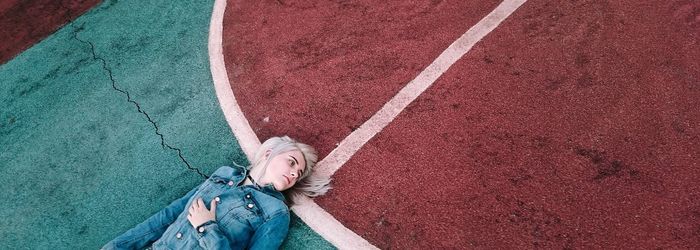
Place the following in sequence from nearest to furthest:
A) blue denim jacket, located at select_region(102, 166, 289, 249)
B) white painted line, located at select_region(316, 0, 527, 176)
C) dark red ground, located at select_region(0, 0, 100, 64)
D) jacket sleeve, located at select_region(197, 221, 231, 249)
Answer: jacket sleeve, located at select_region(197, 221, 231, 249) → blue denim jacket, located at select_region(102, 166, 289, 249) → white painted line, located at select_region(316, 0, 527, 176) → dark red ground, located at select_region(0, 0, 100, 64)

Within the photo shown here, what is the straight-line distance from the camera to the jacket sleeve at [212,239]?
3.93m

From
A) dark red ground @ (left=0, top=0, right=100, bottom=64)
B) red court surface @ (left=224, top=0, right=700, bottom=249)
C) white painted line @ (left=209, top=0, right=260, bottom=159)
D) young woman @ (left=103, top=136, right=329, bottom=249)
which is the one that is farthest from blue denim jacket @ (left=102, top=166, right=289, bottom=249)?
dark red ground @ (left=0, top=0, right=100, bottom=64)

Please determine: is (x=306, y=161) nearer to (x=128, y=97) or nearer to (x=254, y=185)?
(x=254, y=185)

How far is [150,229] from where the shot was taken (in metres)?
4.29

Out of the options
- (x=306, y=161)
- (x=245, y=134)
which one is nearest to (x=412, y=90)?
(x=306, y=161)

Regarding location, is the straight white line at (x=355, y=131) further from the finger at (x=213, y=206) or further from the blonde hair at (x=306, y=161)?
the finger at (x=213, y=206)

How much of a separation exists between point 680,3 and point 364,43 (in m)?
3.28

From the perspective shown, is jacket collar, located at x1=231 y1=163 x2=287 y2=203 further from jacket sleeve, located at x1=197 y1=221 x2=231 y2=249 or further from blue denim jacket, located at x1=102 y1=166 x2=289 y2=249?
jacket sleeve, located at x1=197 y1=221 x2=231 y2=249

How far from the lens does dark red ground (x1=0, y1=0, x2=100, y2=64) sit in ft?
21.9

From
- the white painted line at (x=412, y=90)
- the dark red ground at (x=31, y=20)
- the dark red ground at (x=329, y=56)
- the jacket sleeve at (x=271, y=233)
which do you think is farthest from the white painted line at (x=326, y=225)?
the dark red ground at (x=31, y=20)

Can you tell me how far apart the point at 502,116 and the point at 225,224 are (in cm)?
263

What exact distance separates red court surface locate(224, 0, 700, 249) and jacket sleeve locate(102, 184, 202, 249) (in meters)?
1.07

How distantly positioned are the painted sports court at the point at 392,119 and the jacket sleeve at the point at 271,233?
0.54 ft

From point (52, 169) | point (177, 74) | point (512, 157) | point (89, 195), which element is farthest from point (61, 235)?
point (512, 157)
